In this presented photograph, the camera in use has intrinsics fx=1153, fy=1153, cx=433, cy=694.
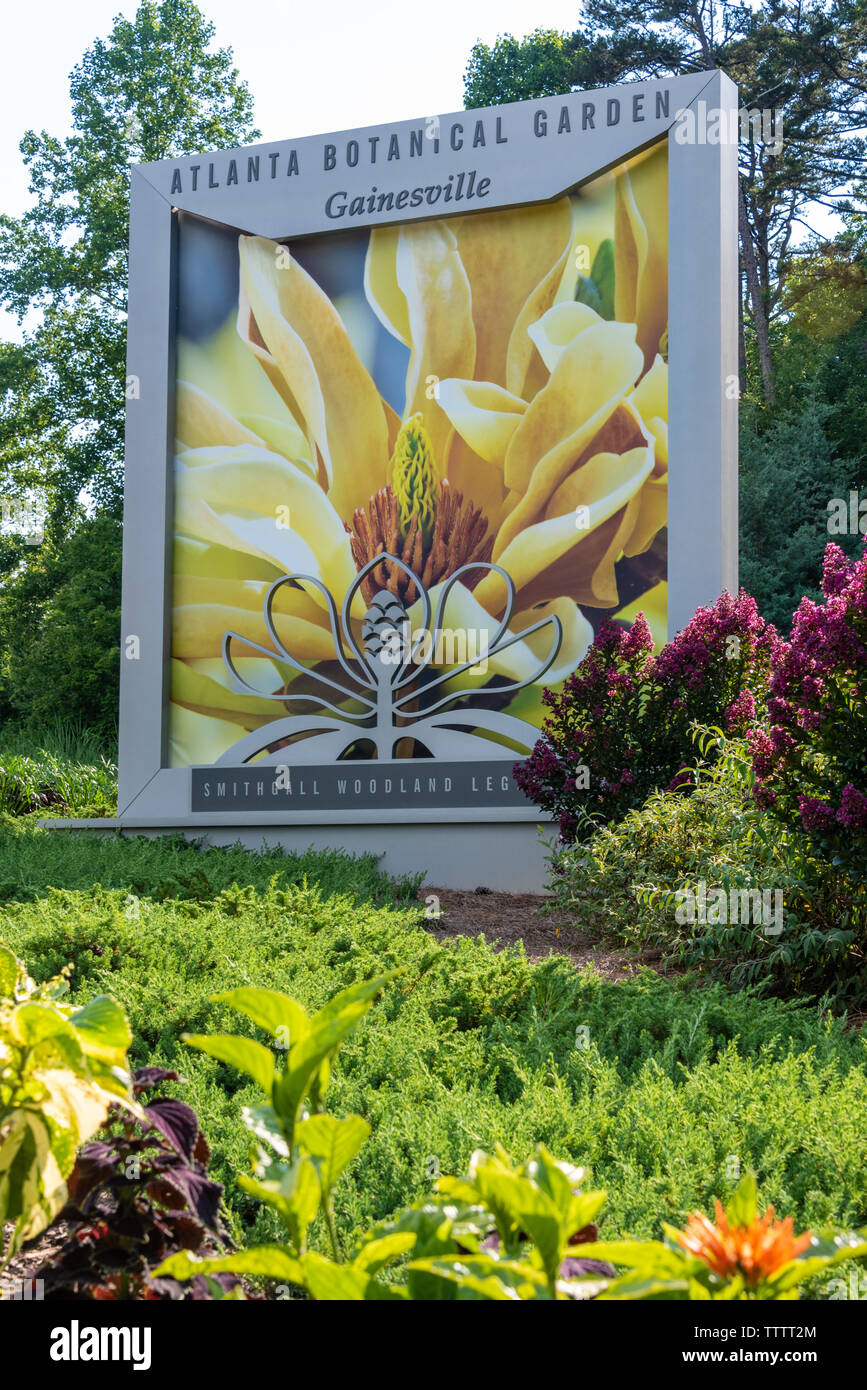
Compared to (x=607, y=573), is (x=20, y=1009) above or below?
below

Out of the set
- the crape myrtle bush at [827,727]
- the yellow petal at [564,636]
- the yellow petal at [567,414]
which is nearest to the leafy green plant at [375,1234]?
the crape myrtle bush at [827,727]

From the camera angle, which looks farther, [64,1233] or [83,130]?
[83,130]

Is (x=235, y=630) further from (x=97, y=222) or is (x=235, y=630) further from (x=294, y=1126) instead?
(x=97, y=222)

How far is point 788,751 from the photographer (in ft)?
14.6

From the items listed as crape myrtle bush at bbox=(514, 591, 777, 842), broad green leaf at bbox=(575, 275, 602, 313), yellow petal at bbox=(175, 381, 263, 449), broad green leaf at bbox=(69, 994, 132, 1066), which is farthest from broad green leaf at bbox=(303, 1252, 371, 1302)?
yellow petal at bbox=(175, 381, 263, 449)

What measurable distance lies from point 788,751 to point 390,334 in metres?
5.14

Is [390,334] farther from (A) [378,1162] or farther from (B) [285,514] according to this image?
(A) [378,1162]

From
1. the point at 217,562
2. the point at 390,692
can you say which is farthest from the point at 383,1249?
the point at 217,562

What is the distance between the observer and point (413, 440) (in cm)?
822

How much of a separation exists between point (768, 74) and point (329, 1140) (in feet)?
A: 74.5

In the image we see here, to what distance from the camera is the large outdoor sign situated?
24.9 feet

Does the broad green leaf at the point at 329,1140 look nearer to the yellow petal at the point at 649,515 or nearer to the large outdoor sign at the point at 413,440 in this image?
the large outdoor sign at the point at 413,440

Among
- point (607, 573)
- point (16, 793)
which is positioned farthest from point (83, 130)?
point (607, 573)

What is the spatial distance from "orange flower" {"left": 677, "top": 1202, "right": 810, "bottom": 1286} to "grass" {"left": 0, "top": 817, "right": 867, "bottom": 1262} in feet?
3.10
